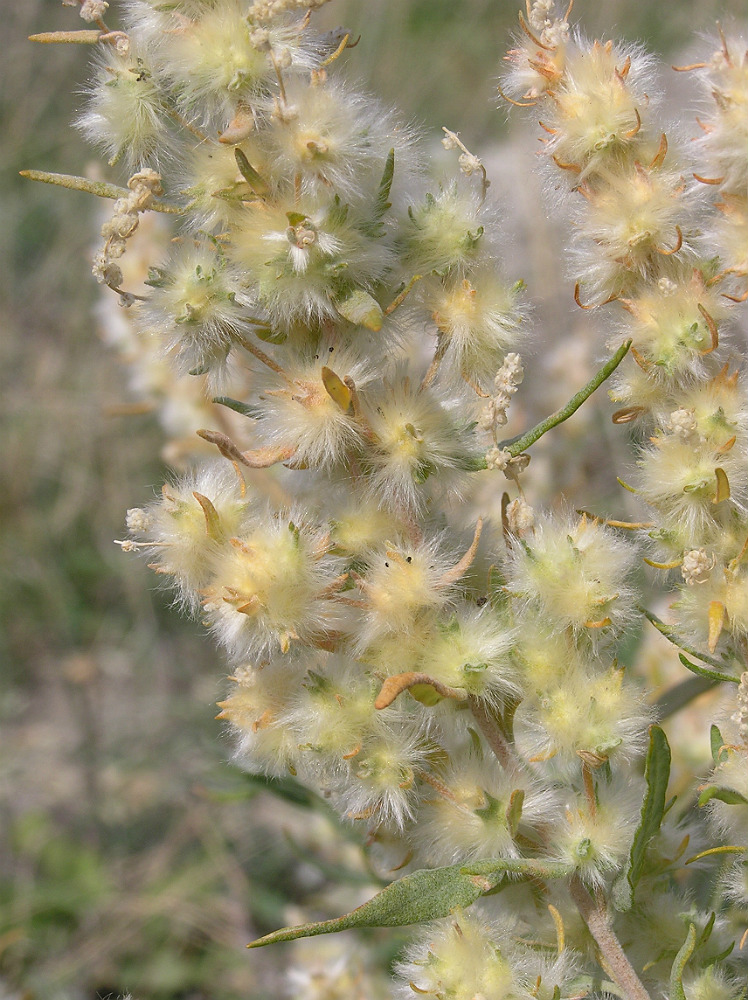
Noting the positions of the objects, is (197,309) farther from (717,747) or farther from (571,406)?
(717,747)

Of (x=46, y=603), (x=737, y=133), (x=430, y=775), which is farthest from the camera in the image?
(x=46, y=603)

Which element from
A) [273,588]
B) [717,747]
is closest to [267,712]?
[273,588]

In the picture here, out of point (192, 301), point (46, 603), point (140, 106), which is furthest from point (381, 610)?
point (46, 603)

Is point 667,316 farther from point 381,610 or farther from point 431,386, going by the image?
point 381,610

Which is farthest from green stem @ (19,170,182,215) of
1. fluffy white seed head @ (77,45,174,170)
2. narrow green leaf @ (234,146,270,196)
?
narrow green leaf @ (234,146,270,196)

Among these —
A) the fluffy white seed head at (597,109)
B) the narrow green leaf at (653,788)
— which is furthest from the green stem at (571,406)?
the narrow green leaf at (653,788)

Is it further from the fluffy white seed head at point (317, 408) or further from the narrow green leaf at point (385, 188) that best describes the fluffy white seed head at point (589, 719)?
the narrow green leaf at point (385, 188)

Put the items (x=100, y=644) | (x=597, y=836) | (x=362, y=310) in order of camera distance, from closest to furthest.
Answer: (x=362, y=310) < (x=597, y=836) < (x=100, y=644)
